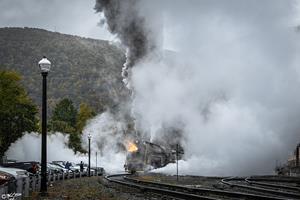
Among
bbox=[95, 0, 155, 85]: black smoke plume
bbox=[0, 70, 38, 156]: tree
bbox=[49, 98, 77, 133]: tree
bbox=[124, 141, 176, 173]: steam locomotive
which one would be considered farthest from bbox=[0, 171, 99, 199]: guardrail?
bbox=[49, 98, 77, 133]: tree

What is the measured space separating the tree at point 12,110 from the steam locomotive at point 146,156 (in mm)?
15037

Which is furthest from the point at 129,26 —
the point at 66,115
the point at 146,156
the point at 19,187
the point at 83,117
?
the point at 66,115

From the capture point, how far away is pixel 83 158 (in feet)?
303

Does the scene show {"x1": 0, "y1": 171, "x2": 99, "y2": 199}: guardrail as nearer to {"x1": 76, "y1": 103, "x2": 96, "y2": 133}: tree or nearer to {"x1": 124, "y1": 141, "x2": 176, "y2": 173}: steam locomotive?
{"x1": 124, "y1": 141, "x2": 176, "y2": 173}: steam locomotive

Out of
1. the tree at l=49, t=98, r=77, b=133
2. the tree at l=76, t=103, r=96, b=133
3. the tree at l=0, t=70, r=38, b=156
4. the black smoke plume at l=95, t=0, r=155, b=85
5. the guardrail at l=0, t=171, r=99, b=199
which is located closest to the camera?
the guardrail at l=0, t=171, r=99, b=199

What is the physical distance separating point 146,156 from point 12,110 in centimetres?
1867

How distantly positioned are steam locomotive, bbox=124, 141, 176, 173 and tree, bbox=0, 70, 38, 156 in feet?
49.3

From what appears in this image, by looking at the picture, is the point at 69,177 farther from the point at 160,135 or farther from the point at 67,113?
the point at 67,113

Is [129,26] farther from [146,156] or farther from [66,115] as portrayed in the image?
[66,115]

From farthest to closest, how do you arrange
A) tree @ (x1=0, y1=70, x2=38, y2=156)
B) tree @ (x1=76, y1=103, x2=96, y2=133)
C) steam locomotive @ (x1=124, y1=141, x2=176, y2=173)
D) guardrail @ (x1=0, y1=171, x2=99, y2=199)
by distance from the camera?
tree @ (x1=76, y1=103, x2=96, y2=133) < tree @ (x1=0, y1=70, x2=38, y2=156) < steam locomotive @ (x1=124, y1=141, x2=176, y2=173) < guardrail @ (x1=0, y1=171, x2=99, y2=199)

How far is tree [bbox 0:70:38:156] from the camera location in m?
67.7

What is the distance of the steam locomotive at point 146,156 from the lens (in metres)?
65.4

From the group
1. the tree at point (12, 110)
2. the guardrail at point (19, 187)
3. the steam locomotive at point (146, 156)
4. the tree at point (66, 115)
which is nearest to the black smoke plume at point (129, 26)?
the steam locomotive at point (146, 156)

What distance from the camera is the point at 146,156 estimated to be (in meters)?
66.5
